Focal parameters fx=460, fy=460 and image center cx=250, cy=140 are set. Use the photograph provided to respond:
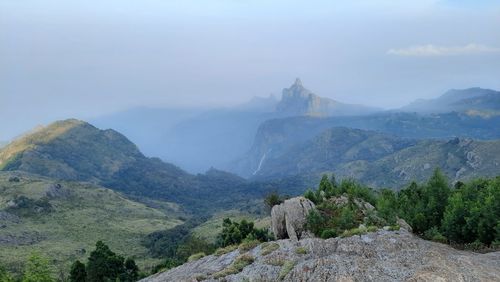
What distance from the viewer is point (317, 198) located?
3994 inches

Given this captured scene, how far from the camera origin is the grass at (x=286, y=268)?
45.5 meters

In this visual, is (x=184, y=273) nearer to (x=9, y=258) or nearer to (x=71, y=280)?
(x=71, y=280)

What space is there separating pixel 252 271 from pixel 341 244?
1050cm

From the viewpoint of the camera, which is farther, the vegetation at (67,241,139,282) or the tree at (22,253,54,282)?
the vegetation at (67,241,139,282)

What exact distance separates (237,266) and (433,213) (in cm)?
5959

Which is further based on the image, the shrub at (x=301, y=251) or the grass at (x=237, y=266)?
the shrub at (x=301, y=251)

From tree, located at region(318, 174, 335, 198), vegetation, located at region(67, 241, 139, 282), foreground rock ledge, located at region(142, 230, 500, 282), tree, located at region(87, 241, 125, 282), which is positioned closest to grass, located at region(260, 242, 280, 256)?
foreground rock ledge, located at region(142, 230, 500, 282)

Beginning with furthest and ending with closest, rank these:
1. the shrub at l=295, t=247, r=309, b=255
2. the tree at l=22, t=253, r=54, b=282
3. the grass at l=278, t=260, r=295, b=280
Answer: the tree at l=22, t=253, r=54, b=282 → the shrub at l=295, t=247, r=309, b=255 → the grass at l=278, t=260, r=295, b=280

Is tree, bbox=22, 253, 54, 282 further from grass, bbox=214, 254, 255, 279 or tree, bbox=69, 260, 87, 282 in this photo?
tree, bbox=69, 260, 87, 282

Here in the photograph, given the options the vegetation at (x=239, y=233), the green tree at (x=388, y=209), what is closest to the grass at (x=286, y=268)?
the green tree at (x=388, y=209)

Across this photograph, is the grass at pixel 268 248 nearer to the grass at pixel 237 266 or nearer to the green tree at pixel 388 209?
the grass at pixel 237 266

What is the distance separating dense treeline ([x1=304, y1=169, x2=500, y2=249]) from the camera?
258 ft

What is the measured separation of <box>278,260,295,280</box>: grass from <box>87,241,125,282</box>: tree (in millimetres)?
82722

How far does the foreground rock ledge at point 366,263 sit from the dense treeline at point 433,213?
1711cm
